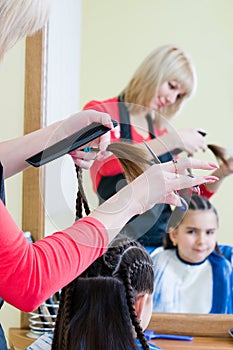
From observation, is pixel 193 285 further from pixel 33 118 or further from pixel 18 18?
pixel 18 18

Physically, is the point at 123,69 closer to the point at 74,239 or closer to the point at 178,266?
the point at 178,266

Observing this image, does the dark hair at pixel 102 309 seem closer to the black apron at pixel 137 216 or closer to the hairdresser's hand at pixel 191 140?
the black apron at pixel 137 216

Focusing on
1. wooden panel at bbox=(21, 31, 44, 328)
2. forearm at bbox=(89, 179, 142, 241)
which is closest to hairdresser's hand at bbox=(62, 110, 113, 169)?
forearm at bbox=(89, 179, 142, 241)

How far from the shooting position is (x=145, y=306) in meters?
1.18

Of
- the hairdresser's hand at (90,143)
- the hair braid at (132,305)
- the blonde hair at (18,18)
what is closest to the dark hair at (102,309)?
the hair braid at (132,305)

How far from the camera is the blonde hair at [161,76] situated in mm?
1601

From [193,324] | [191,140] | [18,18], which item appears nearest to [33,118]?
[191,140]

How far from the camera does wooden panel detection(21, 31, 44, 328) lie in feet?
5.55

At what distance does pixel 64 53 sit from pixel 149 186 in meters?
0.87

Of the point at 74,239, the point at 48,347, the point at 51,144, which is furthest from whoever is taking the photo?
the point at 48,347

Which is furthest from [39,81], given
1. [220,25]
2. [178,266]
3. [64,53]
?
[178,266]

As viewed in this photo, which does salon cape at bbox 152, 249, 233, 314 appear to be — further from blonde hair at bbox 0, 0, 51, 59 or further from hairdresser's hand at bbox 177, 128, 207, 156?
blonde hair at bbox 0, 0, 51, 59

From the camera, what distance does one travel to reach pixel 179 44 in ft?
5.27

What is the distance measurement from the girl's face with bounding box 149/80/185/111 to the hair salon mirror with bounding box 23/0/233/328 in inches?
1.7
